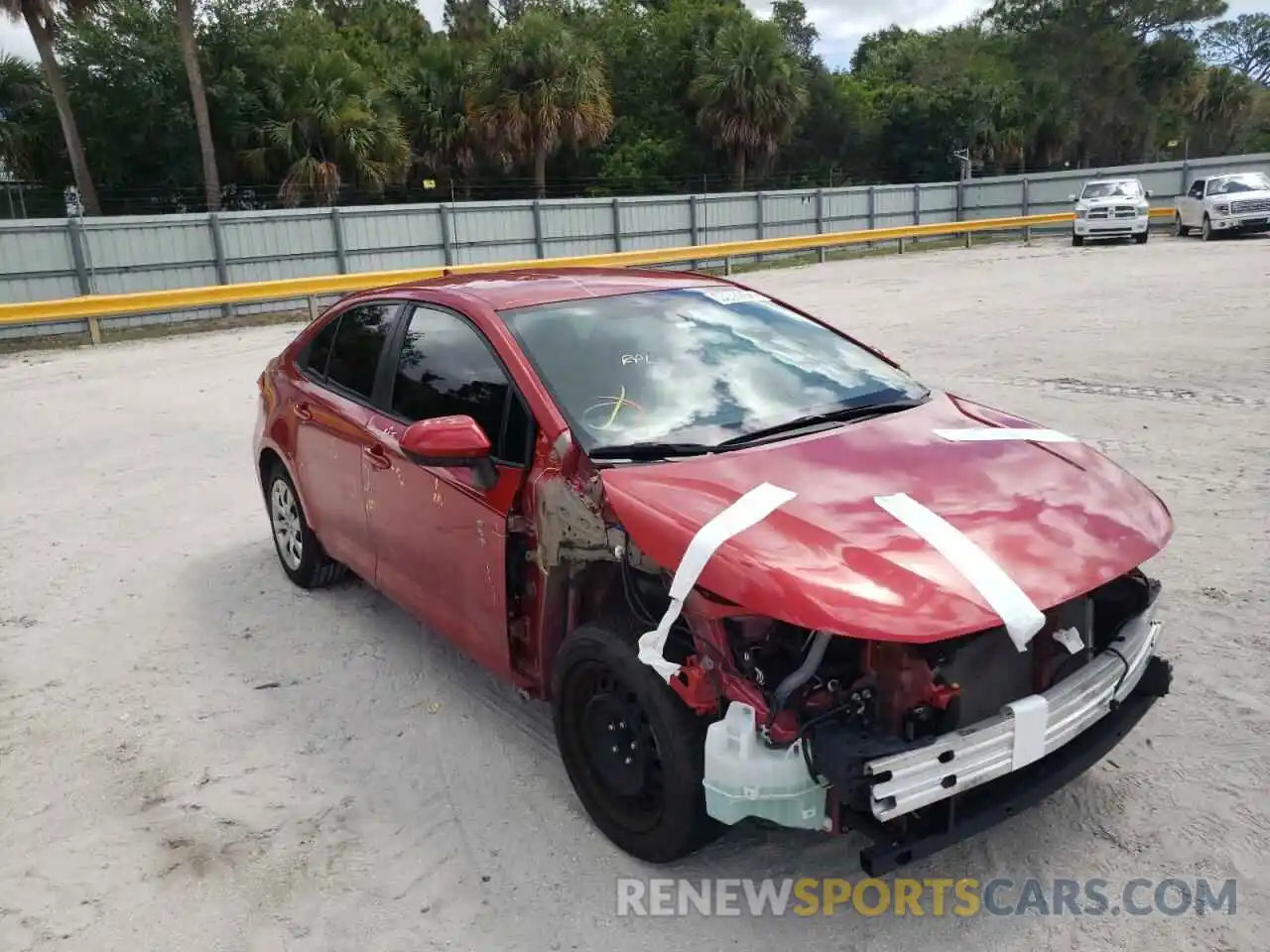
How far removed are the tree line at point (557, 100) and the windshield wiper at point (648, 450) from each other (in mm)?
23826

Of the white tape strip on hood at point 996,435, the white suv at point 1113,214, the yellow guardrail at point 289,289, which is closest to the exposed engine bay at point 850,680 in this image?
the white tape strip on hood at point 996,435

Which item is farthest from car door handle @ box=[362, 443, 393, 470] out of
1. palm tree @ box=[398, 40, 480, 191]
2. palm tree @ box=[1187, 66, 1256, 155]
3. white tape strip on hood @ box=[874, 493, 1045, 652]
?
palm tree @ box=[1187, 66, 1256, 155]

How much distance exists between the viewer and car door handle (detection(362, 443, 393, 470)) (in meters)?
4.13

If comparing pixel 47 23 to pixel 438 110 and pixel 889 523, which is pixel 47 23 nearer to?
pixel 438 110

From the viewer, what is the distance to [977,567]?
261 centimetres

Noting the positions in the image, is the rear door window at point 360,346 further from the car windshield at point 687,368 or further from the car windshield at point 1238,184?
the car windshield at point 1238,184

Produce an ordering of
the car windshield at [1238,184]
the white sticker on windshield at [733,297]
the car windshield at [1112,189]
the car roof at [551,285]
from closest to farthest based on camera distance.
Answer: the car roof at [551,285], the white sticker on windshield at [733,297], the car windshield at [1238,184], the car windshield at [1112,189]

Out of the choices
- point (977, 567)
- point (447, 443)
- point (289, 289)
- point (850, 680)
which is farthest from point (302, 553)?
point (289, 289)

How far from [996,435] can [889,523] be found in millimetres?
925

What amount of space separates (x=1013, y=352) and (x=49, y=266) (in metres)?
16.8

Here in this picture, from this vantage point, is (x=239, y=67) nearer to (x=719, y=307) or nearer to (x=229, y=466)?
(x=229, y=466)

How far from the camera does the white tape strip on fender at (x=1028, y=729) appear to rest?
104 inches

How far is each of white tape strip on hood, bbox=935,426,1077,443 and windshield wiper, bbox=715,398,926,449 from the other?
0.94ft

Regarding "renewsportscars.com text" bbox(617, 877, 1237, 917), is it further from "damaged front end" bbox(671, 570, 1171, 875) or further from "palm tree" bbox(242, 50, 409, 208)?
"palm tree" bbox(242, 50, 409, 208)
